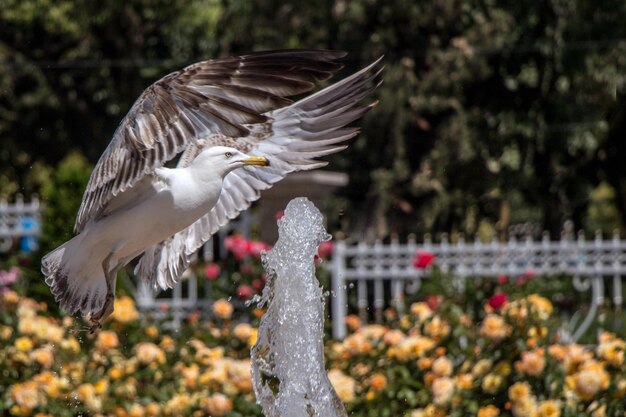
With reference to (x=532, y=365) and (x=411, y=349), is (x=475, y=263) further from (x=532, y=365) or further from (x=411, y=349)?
(x=532, y=365)

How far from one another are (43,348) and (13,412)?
1.47 ft

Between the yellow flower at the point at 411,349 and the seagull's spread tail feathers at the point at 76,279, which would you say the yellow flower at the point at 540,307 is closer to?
the yellow flower at the point at 411,349

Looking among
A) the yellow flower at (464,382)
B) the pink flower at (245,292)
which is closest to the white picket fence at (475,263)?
the pink flower at (245,292)

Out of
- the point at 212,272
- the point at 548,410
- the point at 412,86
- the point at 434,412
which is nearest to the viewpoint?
the point at 548,410

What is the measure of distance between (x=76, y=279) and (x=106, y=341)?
1.02 m

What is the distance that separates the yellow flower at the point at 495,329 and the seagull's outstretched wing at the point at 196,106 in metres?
1.42

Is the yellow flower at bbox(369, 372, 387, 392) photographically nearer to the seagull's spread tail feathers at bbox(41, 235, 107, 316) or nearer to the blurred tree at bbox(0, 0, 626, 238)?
→ the seagull's spread tail feathers at bbox(41, 235, 107, 316)

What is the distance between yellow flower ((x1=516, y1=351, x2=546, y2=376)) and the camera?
4.38 m

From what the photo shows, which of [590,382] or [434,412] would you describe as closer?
[590,382]

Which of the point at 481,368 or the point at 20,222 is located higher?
the point at 20,222

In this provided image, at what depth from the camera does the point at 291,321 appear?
365cm

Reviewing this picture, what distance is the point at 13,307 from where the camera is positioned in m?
5.64

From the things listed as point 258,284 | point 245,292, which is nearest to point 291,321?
point 245,292

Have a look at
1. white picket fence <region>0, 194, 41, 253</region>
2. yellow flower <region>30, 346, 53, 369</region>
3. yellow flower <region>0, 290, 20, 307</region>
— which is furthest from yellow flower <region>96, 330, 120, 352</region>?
white picket fence <region>0, 194, 41, 253</region>
